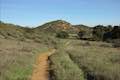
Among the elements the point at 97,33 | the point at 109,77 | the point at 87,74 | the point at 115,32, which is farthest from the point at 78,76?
the point at 97,33

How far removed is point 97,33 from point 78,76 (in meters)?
82.2

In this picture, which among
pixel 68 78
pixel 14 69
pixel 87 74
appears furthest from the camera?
pixel 14 69

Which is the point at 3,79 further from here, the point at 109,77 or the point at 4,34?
the point at 4,34

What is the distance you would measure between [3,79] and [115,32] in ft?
246

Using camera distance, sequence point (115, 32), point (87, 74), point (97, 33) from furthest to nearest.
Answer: point (97, 33), point (115, 32), point (87, 74)

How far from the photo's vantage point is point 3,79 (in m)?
12.3

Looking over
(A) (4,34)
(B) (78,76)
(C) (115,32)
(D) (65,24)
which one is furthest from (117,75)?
(D) (65,24)

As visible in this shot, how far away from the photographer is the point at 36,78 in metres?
14.6

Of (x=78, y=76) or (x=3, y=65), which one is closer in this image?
(x=78, y=76)

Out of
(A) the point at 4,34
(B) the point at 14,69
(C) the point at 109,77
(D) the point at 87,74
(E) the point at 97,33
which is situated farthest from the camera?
(E) the point at 97,33

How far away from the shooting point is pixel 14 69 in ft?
50.4

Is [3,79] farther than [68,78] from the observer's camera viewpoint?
No

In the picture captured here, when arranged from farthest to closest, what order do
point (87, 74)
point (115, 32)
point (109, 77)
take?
1. point (115, 32)
2. point (87, 74)
3. point (109, 77)

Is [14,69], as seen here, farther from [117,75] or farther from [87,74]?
[117,75]
